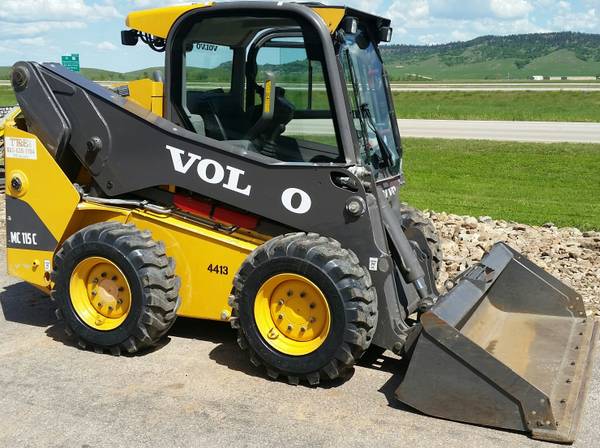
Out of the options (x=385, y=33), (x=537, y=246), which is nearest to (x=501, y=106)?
(x=537, y=246)

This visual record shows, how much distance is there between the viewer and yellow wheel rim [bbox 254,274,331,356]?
498 cm

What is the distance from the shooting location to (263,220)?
17.9 feet

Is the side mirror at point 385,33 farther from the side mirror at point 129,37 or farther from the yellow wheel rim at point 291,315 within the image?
the yellow wheel rim at point 291,315

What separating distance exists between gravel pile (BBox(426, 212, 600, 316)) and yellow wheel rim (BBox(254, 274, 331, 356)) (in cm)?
281

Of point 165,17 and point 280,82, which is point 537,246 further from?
point 165,17

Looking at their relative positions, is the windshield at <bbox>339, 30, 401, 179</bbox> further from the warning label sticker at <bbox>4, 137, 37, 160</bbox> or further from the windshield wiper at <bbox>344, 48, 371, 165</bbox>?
the warning label sticker at <bbox>4, 137, 37, 160</bbox>

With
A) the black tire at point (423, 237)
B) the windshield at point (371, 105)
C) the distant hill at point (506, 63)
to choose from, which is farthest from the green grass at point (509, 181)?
the distant hill at point (506, 63)

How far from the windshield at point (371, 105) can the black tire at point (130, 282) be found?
1.67 metres

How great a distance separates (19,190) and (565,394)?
4.26 meters

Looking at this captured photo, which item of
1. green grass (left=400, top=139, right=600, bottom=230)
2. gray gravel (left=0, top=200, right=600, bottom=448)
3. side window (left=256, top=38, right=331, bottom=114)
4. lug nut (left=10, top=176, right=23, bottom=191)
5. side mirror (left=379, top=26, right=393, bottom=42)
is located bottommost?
gray gravel (left=0, top=200, right=600, bottom=448)

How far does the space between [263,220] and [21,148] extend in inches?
80.8

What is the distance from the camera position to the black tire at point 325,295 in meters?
4.78

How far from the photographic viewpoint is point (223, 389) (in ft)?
16.4

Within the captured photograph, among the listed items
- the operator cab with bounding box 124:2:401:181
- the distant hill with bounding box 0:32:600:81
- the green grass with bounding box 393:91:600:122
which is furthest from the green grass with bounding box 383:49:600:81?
the operator cab with bounding box 124:2:401:181
